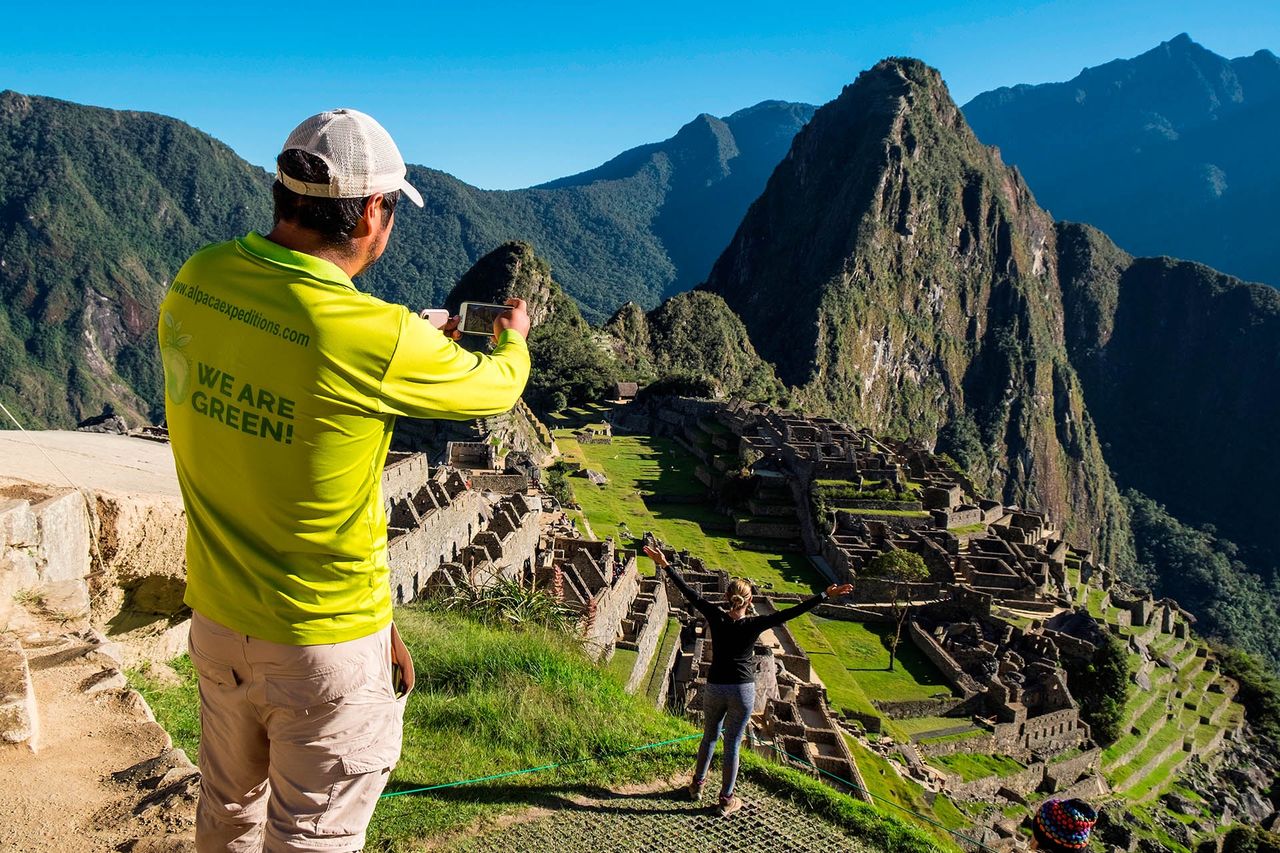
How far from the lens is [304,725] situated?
2.36m

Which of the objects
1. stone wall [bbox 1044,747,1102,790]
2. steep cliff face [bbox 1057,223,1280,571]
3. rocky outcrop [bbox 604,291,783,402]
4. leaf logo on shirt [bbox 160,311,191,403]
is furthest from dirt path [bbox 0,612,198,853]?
steep cliff face [bbox 1057,223,1280,571]

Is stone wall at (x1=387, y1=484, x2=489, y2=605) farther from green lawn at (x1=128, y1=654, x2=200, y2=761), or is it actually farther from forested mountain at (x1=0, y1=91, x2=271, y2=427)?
forested mountain at (x1=0, y1=91, x2=271, y2=427)

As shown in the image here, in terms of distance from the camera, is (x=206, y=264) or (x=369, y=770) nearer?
(x=206, y=264)

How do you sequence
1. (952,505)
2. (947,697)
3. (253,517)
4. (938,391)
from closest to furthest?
1. (253,517)
2. (947,697)
3. (952,505)
4. (938,391)

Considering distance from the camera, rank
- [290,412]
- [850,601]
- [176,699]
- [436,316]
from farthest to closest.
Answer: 1. [850,601]
2. [176,699]
3. [436,316]
4. [290,412]

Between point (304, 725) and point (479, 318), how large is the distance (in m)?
1.44

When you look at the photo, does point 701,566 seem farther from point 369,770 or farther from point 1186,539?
point 1186,539

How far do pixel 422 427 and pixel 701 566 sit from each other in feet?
43.1

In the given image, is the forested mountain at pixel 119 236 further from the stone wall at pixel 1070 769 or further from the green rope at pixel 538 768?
the green rope at pixel 538 768

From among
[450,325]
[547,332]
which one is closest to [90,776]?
[450,325]

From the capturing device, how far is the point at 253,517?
2.24 meters

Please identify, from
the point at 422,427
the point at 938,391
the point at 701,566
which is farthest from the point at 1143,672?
the point at 938,391

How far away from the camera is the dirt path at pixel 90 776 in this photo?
346 cm

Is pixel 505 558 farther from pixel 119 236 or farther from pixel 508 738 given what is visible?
pixel 119 236
